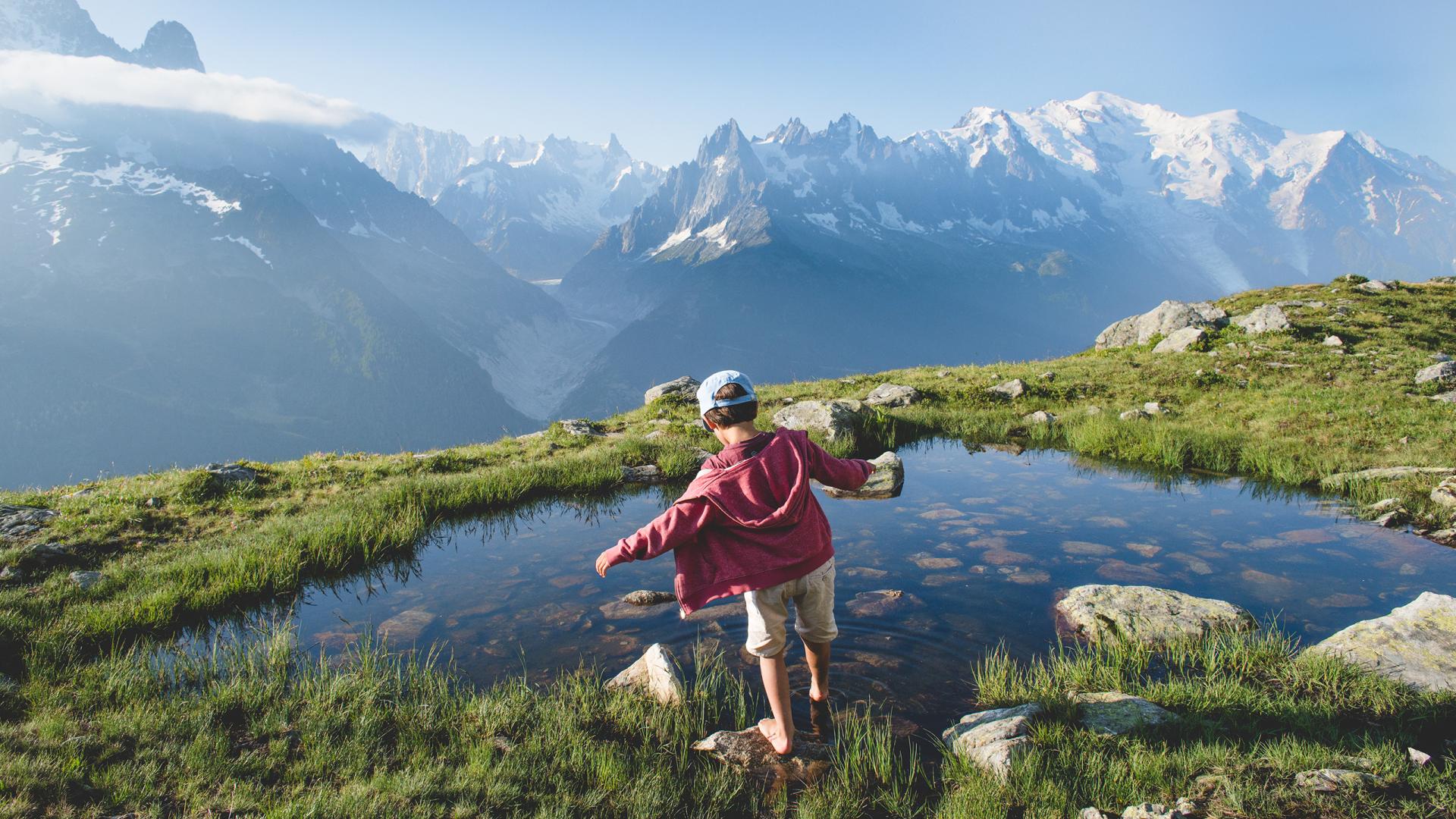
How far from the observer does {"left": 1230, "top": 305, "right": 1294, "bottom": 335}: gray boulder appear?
24.0m

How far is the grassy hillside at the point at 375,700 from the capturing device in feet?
15.0

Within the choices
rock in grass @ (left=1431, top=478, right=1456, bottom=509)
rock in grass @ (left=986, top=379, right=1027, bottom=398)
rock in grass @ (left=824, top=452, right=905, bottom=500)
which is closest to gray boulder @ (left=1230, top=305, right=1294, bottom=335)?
rock in grass @ (left=986, top=379, right=1027, bottom=398)

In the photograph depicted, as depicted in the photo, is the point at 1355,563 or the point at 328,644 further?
the point at 1355,563

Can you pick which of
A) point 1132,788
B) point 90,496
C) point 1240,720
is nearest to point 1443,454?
point 1240,720

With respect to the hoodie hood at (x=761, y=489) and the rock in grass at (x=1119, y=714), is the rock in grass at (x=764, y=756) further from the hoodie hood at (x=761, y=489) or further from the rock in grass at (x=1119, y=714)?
the rock in grass at (x=1119, y=714)

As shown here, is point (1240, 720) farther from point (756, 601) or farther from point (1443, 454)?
point (1443, 454)

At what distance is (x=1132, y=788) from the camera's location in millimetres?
4461

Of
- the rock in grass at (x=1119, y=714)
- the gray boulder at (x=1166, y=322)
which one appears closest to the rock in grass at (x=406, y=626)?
the rock in grass at (x=1119, y=714)

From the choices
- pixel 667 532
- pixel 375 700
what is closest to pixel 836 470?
pixel 667 532

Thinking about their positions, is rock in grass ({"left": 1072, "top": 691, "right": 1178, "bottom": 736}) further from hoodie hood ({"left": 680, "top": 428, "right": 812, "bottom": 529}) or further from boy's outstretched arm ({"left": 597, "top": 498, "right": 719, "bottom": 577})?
boy's outstretched arm ({"left": 597, "top": 498, "right": 719, "bottom": 577})

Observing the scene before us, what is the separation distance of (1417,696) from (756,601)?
5.25 meters

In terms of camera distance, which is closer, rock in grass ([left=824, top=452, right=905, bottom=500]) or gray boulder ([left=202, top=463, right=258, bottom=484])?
rock in grass ([left=824, top=452, right=905, bottom=500])

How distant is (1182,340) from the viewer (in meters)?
25.3

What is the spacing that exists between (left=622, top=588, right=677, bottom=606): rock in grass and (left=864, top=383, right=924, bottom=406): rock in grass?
13999mm
